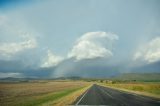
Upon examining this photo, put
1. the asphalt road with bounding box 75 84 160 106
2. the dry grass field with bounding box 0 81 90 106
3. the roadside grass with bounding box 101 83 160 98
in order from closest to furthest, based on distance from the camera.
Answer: the asphalt road with bounding box 75 84 160 106 < the dry grass field with bounding box 0 81 90 106 < the roadside grass with bounding box 101 83 160 98

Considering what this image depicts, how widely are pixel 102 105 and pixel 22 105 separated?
10377mm

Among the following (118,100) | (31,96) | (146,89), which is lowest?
(118,100)

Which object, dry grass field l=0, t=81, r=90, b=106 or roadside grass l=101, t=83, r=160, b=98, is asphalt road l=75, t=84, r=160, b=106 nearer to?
dry grass field l=0, t=81, r=90, b=106

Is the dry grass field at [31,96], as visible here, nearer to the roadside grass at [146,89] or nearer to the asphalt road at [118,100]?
the asphalt road at [118,100]

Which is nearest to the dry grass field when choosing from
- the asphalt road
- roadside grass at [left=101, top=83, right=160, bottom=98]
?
A: the asphalt road

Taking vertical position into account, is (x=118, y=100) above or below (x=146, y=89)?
below

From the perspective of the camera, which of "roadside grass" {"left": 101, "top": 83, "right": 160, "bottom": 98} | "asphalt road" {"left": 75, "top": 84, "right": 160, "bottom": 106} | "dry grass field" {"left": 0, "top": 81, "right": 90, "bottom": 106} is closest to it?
"asphalt road" {"left": 75, "top": 84, "right": 160, "bottom": 106}

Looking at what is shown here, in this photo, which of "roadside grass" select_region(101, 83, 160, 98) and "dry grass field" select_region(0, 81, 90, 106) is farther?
"roadside grass" select_region(101, 83, 160, 98)

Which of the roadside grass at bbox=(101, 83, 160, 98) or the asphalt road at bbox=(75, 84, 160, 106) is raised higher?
the roadside grass at bbox=(101, 83, 160, 98)

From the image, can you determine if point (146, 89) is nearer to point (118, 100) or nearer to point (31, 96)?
point (31, 96)

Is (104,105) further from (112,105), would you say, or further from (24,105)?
(24,105)

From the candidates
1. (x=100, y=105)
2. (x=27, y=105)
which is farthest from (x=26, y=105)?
(x=100, y=105)

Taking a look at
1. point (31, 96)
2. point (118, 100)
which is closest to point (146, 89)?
point (31, 96)

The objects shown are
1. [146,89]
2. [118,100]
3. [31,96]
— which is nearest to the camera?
[118,100]
